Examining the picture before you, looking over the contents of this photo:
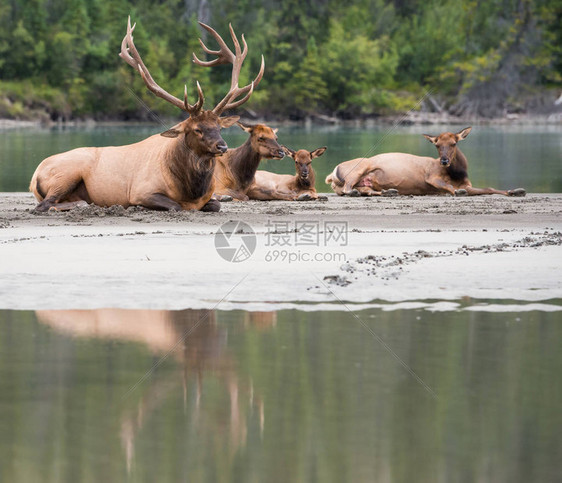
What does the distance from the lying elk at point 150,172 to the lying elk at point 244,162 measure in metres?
1.82

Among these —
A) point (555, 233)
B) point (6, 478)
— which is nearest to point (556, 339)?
point (6, 478)

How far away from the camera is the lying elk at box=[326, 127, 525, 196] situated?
65.6 feet

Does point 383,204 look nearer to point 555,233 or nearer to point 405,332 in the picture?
point 555,233

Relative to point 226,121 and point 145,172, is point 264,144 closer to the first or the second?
point 226,121

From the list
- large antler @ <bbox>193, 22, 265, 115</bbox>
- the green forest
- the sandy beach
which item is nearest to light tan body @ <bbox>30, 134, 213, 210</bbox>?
the sandy beach

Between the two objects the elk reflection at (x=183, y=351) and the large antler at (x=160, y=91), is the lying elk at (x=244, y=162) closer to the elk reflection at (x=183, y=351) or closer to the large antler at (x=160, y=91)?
the large antler at (x=160, y=91)

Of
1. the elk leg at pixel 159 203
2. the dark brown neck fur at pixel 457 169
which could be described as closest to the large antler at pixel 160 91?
the elk leg at pixel 159 203

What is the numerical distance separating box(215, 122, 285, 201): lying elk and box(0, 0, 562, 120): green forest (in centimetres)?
6400

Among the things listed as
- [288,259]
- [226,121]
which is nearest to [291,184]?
[226,121]

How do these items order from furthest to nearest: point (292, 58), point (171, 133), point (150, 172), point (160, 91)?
1. point (292, 58)
2. point (160, 91)
3. point (150, 172)
4. point (171, 133)

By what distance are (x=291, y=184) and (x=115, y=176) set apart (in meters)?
3.73

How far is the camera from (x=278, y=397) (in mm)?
6289

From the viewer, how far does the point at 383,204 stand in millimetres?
17906

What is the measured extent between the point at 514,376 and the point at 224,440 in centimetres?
195
